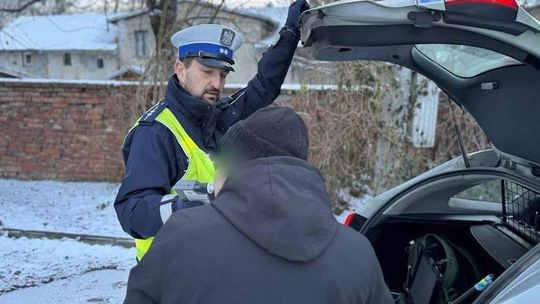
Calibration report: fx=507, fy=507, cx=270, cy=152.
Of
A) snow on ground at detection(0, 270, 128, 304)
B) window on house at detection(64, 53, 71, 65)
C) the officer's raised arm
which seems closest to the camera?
the officer's raised arm

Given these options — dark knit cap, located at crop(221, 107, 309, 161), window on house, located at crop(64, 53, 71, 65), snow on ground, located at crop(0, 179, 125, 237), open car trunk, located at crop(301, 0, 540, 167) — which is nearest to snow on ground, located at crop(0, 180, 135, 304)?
snow on ground, located at crop(0, 179, 125, 237)

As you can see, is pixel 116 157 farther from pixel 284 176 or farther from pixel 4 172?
pixel 284 176

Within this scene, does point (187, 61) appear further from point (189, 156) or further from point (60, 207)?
point (60, 207)

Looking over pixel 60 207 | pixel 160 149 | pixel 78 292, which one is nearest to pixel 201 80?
pixel 160 149

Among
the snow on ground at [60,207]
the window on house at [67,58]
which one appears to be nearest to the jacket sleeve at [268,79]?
the snow on ground at [60,207]

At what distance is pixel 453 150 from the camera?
735 centimetres

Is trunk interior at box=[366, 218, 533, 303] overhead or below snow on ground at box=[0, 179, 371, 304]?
overhead

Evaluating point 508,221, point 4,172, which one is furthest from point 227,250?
point 4,172

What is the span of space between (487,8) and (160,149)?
1414mm

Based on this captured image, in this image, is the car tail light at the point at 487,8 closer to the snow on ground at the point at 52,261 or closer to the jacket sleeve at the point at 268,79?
the jacket sleeve at the point at 268,79

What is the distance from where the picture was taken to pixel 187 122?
2439 mm

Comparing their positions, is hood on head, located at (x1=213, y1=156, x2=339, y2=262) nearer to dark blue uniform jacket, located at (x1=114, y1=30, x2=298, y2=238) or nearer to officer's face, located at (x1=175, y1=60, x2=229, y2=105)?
dark blue uniform jacket, located at (x1=114, y1=30, x2=298, y2=238)

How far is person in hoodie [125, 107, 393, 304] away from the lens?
4.00ft

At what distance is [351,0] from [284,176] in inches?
28.4
